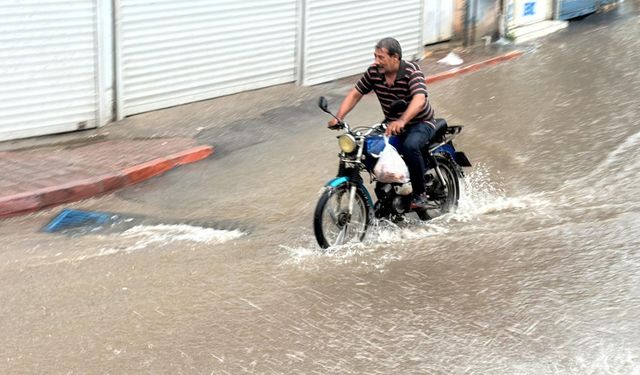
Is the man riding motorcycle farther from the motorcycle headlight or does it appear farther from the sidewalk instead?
the sidewalk

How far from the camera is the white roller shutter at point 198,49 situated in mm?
10859

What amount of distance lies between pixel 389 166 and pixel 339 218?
58cm

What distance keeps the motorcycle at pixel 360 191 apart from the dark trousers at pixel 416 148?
0.07m

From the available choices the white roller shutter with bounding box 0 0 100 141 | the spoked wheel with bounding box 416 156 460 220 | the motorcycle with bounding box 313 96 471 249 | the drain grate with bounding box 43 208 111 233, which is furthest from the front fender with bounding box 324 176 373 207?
the white roller shutter with bounding box 0 0 100 141

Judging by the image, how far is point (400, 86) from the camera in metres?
6.89

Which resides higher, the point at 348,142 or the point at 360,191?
the point at 348,142

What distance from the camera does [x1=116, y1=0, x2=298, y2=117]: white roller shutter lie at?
35.6 feet

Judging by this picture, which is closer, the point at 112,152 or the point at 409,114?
the point at 409,114

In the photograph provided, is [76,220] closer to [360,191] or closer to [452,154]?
[360,191]

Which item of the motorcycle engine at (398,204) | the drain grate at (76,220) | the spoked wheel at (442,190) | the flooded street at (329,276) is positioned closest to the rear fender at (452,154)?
the spoked wheel at (442,190)

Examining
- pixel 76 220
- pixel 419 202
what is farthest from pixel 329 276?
pixel 76 220

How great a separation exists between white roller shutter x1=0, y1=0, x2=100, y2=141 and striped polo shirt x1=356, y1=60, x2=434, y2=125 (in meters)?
4.58

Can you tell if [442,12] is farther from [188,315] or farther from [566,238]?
[188,315]

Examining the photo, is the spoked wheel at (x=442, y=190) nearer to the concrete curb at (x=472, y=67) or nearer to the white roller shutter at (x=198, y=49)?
the white roller shutter at (x=198, y=49)
